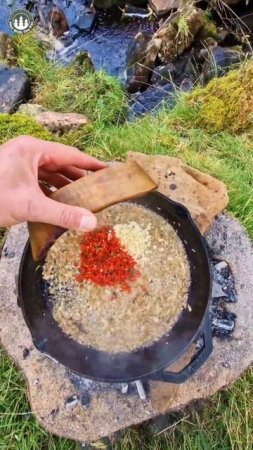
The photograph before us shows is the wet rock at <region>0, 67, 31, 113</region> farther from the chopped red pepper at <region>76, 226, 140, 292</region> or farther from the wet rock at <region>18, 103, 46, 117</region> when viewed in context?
the chopped red pepper at <region>76, 226, 140, 292</region>

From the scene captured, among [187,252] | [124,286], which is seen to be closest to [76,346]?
[124,286]

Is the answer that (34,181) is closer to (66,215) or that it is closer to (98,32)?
(66,215)

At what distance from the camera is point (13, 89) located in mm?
Answer: 4176

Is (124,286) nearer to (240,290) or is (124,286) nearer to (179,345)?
(179,345)

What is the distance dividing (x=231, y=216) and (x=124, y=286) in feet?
3.00

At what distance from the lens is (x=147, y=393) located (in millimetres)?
2391

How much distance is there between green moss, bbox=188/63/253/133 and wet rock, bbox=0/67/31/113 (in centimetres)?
155

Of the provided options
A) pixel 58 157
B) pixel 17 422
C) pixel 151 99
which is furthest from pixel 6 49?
pixel 17 422

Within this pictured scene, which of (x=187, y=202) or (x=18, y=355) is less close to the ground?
(x=187, y=202)

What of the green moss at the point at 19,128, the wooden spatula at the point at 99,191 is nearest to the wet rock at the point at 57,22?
the green moss at the point at 19,128

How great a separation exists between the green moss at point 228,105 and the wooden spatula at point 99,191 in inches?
82.6

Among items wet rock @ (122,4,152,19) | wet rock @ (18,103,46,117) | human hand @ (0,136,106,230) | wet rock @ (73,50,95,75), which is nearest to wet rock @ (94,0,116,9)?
wet rock @ (122,4,152,19)

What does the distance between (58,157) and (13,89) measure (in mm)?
2389

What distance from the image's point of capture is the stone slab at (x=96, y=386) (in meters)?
2.34
